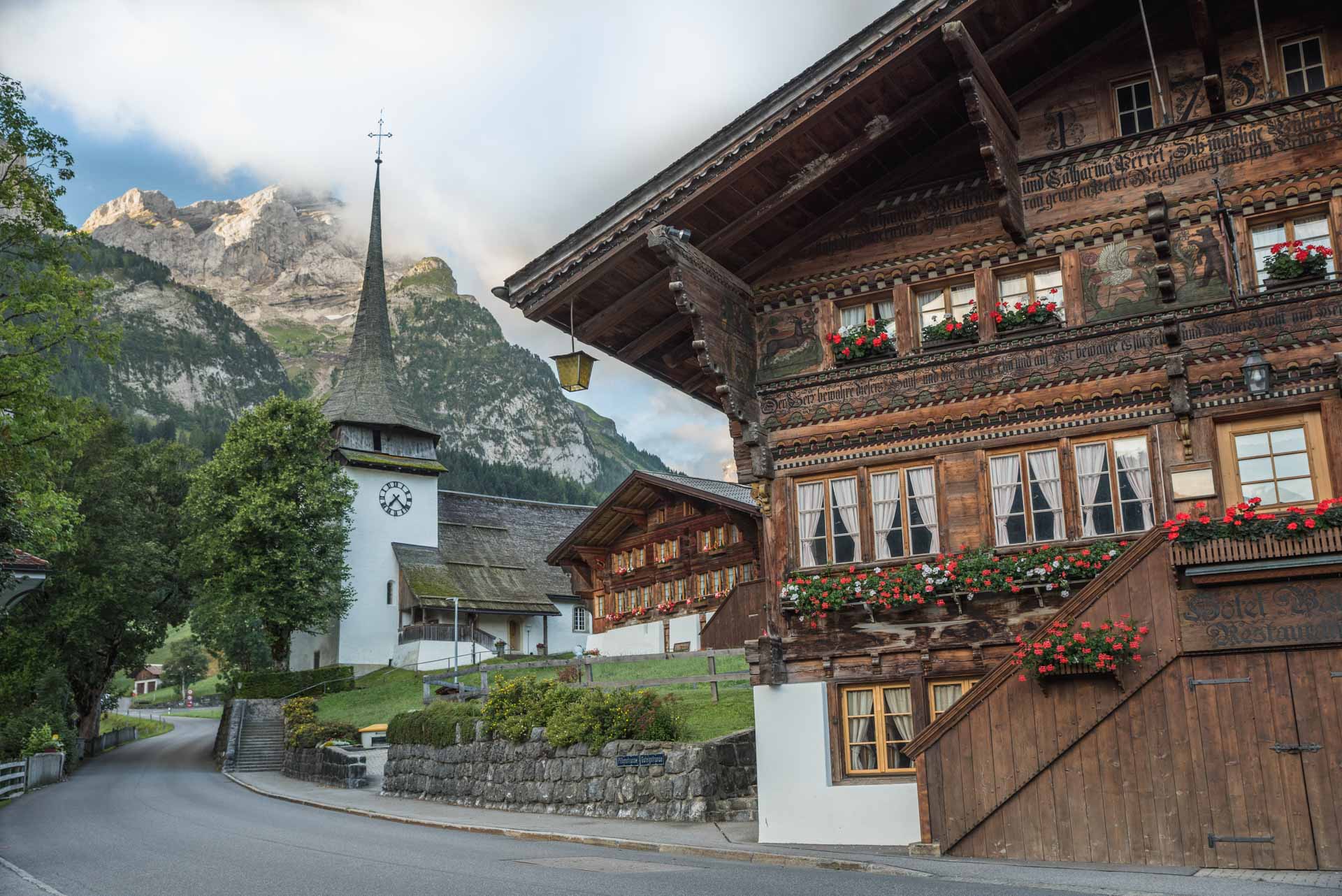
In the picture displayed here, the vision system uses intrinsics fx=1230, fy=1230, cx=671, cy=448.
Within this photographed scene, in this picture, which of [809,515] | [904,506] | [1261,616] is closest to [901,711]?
[904,506]

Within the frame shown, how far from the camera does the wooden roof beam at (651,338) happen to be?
70.7ft

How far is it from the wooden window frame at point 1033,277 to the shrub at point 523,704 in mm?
11417

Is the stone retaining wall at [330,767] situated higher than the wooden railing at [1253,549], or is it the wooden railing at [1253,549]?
the wooden railing at [1253,549]

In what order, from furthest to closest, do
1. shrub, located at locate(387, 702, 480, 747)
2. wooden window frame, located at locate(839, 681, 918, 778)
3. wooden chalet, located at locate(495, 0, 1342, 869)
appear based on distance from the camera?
shrub, located at locate(387, 702, 480, 747), wooden window frame, located at locate(839, 681, 918, 778), wooden chalet, located at locate(495, 0, 1342, 869)

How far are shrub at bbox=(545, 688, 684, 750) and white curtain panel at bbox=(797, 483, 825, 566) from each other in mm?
5009

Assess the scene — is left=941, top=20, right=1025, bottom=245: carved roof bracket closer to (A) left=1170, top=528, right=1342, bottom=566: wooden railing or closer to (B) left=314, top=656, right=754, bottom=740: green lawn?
(A) left=1170, top=528, right=1342, bottom=566: wooden railing

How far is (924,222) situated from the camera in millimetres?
19344

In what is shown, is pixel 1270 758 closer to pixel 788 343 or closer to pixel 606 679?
pixel 788 343

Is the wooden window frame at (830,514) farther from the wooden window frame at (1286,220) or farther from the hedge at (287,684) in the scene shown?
Result: the hedge at (287,684)

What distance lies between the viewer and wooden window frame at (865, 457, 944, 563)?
1823cm

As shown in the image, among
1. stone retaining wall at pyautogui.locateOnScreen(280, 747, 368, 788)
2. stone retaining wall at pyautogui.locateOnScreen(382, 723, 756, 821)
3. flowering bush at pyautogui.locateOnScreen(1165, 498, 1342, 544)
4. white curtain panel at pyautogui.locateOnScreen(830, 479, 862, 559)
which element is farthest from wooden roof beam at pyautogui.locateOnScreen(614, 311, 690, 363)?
stone retaining wall at pyautogui.locateOnScreen(280, 747, 368, 788)

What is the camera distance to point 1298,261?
650 inches

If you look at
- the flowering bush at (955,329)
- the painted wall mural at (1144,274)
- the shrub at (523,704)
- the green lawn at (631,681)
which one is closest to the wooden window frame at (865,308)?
the flowering bush at (955,329)

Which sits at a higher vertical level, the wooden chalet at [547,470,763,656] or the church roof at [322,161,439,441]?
the church roof at [322,161,439,441]
